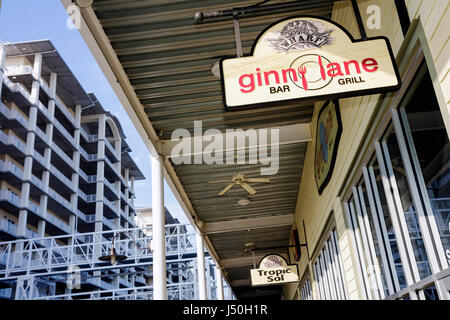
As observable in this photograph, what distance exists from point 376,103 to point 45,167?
32.5 m

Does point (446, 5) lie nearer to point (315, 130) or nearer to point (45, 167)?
point (315, 130)

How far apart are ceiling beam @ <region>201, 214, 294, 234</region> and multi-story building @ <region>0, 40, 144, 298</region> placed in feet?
74.2

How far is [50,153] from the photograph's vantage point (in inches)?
1308

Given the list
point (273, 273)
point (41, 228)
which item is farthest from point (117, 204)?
point (273, 273)

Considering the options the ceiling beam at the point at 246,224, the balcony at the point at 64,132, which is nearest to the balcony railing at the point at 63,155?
the balcony at the point at 64,132

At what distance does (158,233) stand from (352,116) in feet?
9.54

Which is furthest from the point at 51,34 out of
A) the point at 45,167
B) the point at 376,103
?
the point at 376,103

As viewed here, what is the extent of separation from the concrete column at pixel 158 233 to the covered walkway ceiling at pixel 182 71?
0.39 metres

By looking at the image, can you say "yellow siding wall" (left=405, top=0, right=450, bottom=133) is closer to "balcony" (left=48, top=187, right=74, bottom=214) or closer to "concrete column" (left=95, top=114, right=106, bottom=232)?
"balcony" (left=48, top=187, right=74, bottom=214)

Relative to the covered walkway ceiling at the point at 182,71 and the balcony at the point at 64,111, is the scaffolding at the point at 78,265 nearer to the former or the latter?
the covered walkway ceiling at the point at 182,71

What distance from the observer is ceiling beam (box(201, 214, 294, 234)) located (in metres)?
9.92

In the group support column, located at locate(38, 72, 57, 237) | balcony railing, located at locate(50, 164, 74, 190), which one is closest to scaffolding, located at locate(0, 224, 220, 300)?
support column, located at locate(38, 72, 57, 237)

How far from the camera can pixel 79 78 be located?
38281 mm

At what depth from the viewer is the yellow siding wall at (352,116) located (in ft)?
6.57
